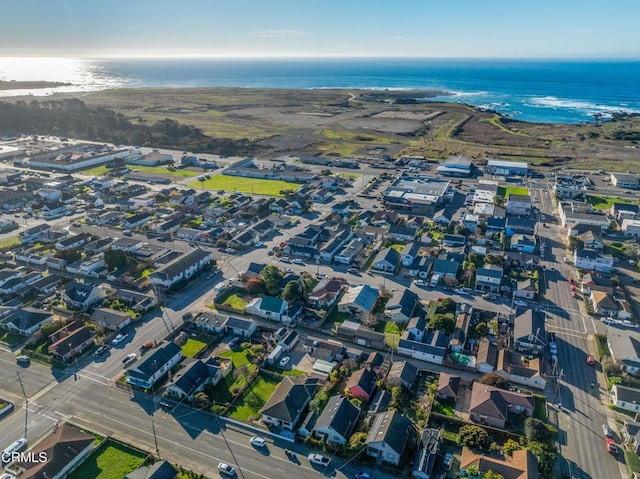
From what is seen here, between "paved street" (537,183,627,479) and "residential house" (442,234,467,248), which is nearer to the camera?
"paved street" (537,183,627,479)

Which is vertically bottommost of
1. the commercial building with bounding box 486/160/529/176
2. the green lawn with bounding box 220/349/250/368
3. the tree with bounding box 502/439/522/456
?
the green lawn with bounding box 220/349/250/368

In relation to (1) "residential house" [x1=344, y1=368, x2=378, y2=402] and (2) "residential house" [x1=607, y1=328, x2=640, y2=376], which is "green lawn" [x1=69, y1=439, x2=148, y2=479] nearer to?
(1) "residential house" [x1=344, y1=368, x2=378, y2=402]

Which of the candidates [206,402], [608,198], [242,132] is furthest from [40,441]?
[242,132]

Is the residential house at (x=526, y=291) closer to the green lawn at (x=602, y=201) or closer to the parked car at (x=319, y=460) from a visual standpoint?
the parked car at (x=319, y=460)

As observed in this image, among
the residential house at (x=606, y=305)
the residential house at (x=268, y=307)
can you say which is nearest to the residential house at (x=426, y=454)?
the residential house at (x=268, y=307)

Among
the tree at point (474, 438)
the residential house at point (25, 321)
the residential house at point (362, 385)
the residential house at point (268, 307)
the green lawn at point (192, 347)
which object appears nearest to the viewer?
the tree at point (474, 438)

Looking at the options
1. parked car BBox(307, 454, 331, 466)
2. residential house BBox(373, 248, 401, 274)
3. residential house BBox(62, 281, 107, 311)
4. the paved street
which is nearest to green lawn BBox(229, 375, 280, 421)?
parked car BBox(307, 454, 331, 466)

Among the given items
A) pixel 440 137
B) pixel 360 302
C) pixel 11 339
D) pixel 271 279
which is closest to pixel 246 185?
pixel 271 279
